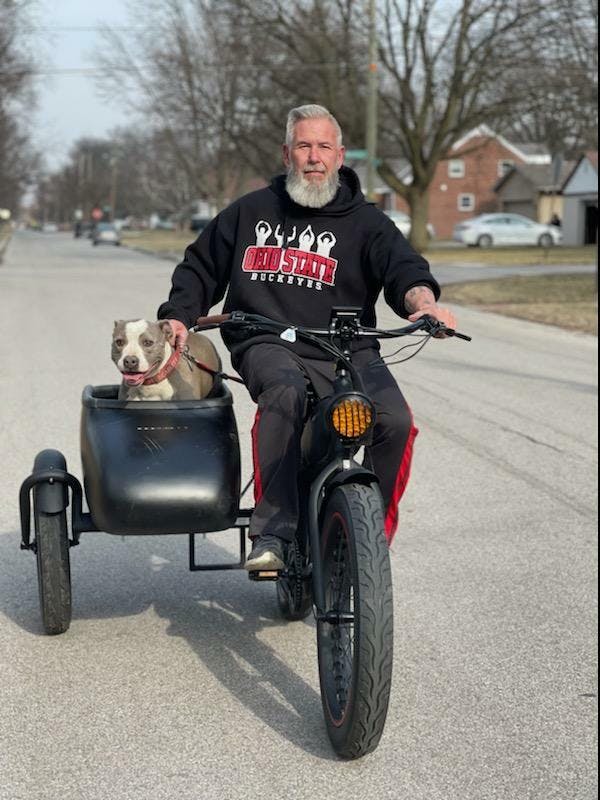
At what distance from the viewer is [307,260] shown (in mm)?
4555

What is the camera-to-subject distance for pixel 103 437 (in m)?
4.45

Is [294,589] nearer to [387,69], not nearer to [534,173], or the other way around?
[387,69]

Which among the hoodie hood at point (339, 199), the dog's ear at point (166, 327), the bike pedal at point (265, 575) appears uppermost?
the hoodie hood at point (339, 199)

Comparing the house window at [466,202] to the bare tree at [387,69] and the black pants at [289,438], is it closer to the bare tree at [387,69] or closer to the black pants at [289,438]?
the bare tree at [387,69]

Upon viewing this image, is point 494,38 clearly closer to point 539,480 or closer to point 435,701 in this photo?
point 539,480

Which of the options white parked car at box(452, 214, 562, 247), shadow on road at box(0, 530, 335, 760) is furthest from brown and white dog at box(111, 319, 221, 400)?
white parked car at box(452, 214, 562, 247)

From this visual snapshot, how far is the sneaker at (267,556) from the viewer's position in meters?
4.05

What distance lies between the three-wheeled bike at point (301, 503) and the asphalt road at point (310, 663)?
223mm

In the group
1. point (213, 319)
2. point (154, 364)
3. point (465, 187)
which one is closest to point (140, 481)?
point (154, 364)

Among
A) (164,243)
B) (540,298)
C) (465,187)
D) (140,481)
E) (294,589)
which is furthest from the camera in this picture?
(465,187)

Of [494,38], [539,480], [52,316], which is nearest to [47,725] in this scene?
[539,480]

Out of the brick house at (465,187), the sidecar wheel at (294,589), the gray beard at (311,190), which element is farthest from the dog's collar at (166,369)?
the brick house at (465,187)

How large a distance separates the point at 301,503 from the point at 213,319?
73 cm

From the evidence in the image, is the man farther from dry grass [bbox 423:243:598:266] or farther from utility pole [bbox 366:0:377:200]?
dry grass [bbox 423:243:598:266]
